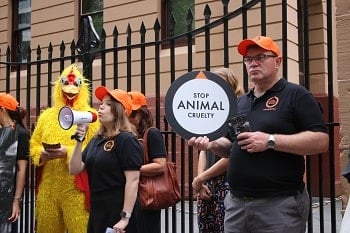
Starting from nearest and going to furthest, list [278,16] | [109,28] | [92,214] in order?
[92,214] → [278,16] → [109,28]

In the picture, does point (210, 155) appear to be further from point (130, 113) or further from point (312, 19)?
point (312, 19)

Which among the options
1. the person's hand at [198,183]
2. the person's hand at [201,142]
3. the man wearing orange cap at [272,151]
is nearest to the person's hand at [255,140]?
the man wearing orange cap at [272,151]

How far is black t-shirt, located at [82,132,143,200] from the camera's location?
4082mm

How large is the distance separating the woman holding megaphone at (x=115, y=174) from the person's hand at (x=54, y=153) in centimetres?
60

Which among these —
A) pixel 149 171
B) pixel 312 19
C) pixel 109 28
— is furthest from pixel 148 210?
pixel 109 28

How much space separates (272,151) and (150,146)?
156 cm

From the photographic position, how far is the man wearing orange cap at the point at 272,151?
10.5ft

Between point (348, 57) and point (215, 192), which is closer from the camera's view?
point (348, 57)

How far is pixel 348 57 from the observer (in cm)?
384

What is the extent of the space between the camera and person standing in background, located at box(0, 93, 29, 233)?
2.96 meters

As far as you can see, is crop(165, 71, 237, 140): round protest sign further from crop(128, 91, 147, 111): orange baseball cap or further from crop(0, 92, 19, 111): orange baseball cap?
crop(0, 92, 19, 111): orange baseball cap

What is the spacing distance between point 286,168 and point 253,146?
31cm

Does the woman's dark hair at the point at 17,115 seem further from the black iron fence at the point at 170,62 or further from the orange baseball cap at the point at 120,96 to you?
the orange baseball cap at the point at 120,96

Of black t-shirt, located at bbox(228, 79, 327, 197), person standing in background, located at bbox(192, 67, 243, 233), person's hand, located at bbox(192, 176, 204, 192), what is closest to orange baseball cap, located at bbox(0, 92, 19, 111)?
person standing in background, located at bbox(192, 67, 243, 233)
